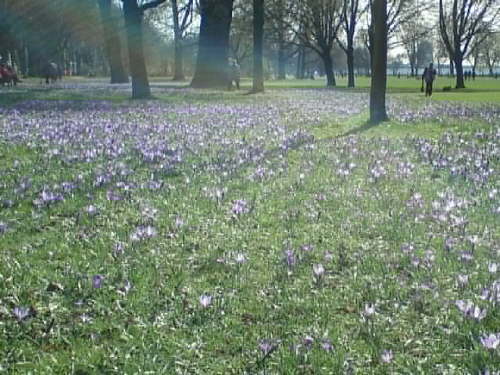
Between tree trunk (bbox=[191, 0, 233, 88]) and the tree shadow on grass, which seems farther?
tree trunk (bbox=[191, 0, 233, 88])

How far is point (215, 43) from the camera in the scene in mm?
37438

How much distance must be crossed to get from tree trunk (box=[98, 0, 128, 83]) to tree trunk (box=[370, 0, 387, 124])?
26.4 meters

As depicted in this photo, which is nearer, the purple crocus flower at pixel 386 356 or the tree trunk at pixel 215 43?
the purple crocus flower at pixel 386 356

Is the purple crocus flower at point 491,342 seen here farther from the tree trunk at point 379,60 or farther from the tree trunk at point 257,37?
the tree trunk at point 257,37

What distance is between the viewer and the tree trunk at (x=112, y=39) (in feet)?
123

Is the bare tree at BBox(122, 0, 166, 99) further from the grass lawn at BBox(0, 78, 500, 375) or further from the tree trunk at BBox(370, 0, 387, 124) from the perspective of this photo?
the grass lawn at BBox(0, 78, 500, 375)

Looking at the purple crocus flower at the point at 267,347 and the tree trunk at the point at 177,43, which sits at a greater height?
the tree trunk at the point at 177,43

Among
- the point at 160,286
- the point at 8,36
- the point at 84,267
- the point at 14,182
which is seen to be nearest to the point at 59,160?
the point at 14,182

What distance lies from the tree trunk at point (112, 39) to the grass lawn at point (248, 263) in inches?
1275

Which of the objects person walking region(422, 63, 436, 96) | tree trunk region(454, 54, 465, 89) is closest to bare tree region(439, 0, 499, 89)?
tree trunk region(454, 54, 465, 89)

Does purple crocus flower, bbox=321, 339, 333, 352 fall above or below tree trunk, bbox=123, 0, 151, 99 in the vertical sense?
below

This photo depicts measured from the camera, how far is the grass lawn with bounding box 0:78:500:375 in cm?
288

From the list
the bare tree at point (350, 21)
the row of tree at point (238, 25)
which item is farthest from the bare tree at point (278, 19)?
the bare tree at point (350, 21)

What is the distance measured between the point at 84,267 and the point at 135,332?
113cm
